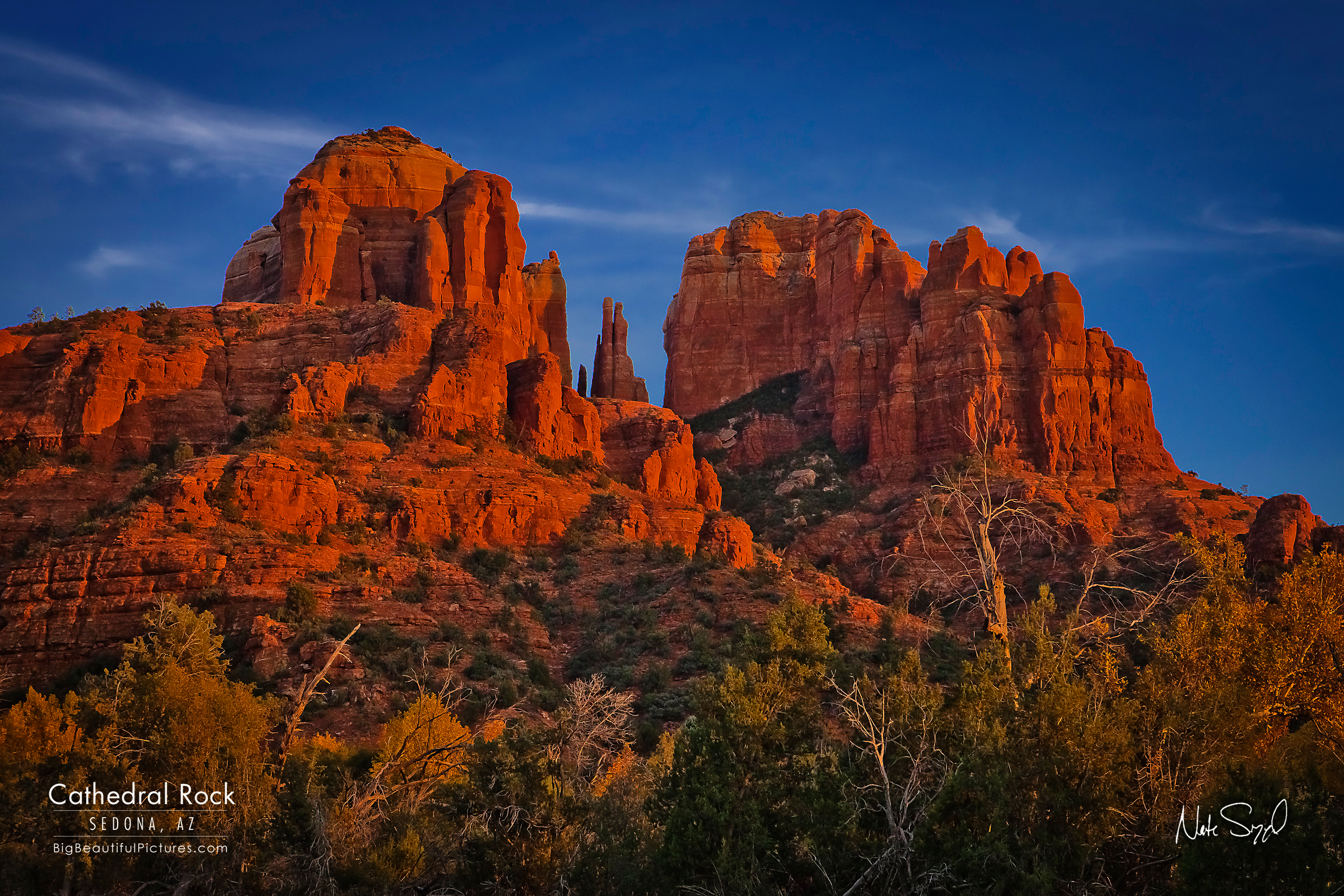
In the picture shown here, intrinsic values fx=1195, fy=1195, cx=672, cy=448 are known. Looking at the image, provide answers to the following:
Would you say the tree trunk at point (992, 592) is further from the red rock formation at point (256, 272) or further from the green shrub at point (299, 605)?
the red rock formation at point (256, 272)

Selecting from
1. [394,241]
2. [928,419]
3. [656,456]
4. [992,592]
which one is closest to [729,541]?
[656,456]

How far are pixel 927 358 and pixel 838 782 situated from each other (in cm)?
7316

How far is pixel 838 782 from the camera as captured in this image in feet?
71.2

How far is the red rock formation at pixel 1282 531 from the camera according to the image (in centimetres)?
6044

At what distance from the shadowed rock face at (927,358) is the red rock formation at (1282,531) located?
1757 cm

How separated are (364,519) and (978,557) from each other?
38.0 metres

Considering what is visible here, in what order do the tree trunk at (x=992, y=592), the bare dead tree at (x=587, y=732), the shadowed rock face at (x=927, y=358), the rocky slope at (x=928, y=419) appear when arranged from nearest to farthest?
the tree trunk at (x=992, y=592) → the bare dead tree at (x=587, y=732) → the rocky slope at (x=928, y=419) → the shadowed rock face at (x=927, y=358)

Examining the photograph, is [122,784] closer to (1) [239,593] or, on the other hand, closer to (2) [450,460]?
(1) [239,593]

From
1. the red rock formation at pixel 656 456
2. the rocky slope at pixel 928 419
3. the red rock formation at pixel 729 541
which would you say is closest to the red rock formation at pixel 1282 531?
the rocky slope at pixel 928 419

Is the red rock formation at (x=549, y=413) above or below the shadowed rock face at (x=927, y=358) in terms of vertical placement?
below

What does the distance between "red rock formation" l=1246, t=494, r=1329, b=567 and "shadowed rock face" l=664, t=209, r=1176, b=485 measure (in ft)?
57.6

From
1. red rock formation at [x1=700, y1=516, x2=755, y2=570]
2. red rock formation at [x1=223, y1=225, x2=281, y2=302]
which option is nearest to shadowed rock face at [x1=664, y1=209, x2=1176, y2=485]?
red rock formation at [x1=700, y1=516, x2=755, y2=570]

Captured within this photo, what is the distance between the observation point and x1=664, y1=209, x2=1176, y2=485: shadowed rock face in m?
86.2

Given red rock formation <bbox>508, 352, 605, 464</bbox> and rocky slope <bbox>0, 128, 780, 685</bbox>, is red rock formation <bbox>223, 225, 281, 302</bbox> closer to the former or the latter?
rocky slope <bbox>0, 128, 780, 685</bbox>
